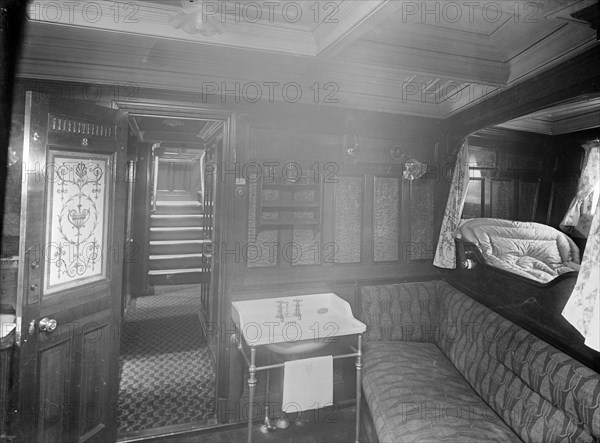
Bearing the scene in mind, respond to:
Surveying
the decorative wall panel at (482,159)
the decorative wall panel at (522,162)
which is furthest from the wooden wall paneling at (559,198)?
the decorative wall panel at (482,159)

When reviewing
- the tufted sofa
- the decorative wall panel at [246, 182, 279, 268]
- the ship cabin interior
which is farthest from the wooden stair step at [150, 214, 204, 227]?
the tufted sofa

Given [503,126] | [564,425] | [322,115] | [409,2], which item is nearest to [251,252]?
[322,115]

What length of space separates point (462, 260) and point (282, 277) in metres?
1.75

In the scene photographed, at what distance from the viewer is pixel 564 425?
6.38 feet

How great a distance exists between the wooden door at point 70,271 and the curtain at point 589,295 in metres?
2.89

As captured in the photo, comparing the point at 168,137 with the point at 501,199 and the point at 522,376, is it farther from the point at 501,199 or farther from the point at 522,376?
the point at 522,376

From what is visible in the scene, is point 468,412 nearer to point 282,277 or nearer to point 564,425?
point 564,425

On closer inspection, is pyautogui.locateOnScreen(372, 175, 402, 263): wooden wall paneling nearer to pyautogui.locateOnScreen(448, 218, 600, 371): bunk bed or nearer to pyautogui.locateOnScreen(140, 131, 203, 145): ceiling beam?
pyautogui.locateOnScreen(448, 218, 600, 371): bunk bed

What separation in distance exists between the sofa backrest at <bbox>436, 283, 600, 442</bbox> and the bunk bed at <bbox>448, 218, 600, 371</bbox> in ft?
0.30

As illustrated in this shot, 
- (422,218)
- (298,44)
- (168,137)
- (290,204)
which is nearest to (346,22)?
(298,44)

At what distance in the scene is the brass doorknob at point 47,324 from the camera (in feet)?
7.38

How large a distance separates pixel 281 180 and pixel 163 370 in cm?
240

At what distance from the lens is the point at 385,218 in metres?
3.72

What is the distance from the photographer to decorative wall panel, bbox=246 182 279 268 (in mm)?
3244
